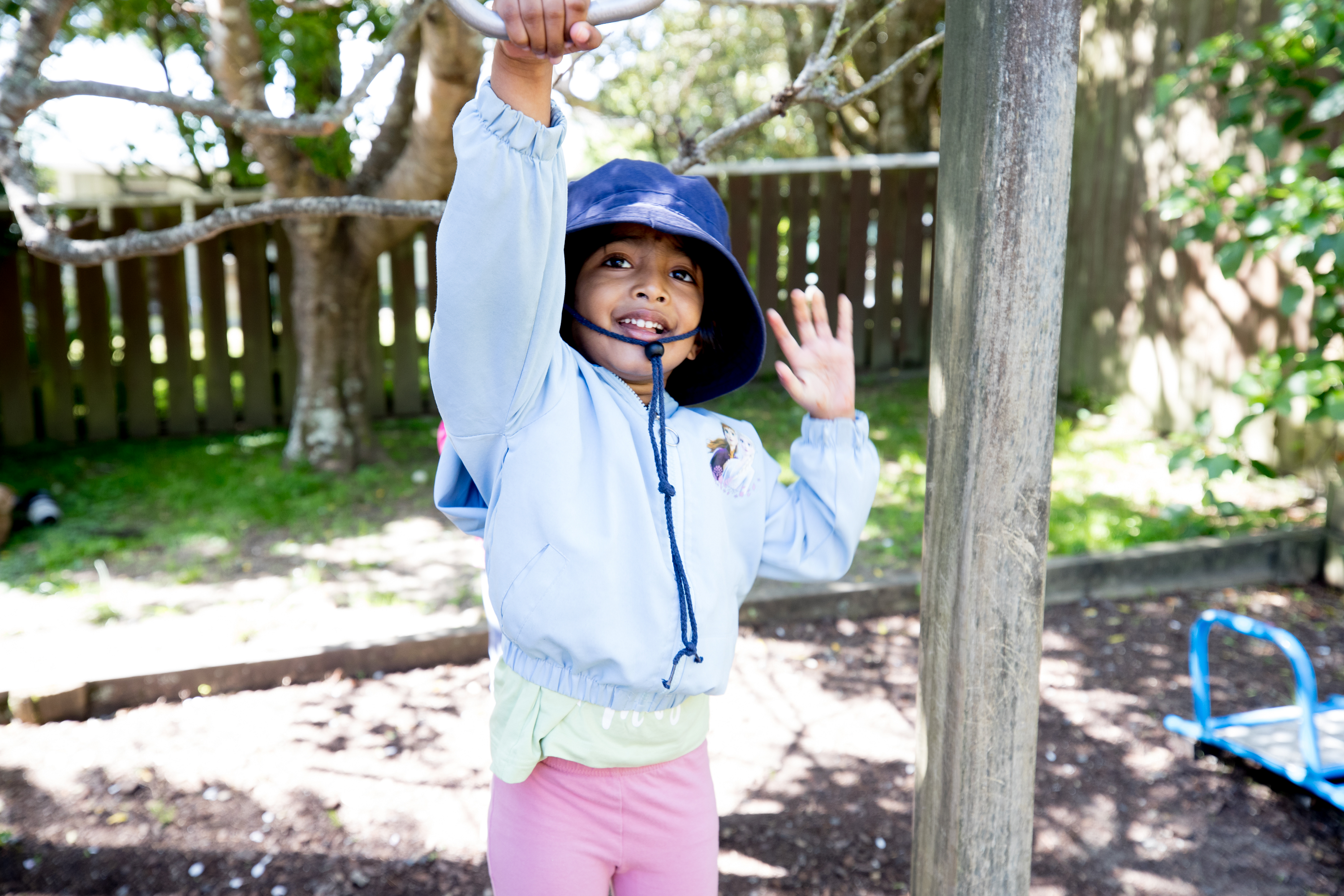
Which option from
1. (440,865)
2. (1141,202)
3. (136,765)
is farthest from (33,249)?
(1141,202)

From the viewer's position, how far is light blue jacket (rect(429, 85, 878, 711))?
4.29 ft

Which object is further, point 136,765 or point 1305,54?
point 1305,54

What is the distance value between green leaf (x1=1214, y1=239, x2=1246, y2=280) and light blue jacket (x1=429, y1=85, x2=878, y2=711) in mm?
3339

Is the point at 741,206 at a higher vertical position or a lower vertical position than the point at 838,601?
higher

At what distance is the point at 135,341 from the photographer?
23.2 feet

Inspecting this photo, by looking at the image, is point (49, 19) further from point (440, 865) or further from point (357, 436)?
point (357, 436)

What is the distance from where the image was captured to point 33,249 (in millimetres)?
2500

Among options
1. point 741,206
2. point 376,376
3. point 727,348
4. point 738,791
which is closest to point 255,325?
point 376,376

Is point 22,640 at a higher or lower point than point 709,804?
lower

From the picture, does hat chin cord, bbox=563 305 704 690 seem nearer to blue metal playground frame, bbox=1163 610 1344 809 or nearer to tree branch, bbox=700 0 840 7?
tree branch, bbox=700 0 840 7

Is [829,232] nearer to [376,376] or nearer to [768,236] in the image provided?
[768,236]

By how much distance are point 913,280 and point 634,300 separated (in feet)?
25.7

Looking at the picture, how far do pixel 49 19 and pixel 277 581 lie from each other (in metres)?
2.44

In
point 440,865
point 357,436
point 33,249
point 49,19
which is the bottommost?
point 440,865
